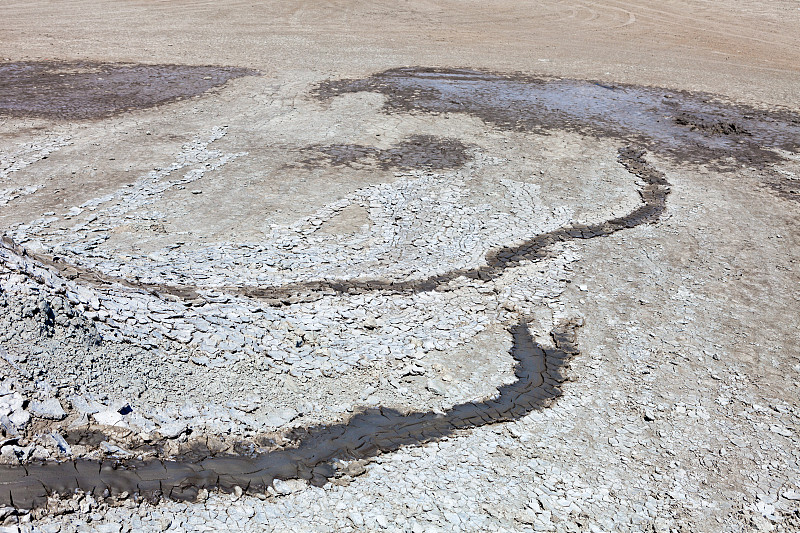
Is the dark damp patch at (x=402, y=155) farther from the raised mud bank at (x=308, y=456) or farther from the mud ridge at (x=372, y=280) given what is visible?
the raised mud bank at (x=308, y=456)

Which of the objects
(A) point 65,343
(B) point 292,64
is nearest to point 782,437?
(A) point 65,343

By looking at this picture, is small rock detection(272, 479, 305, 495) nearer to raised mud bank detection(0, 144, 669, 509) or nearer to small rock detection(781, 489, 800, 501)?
raised mud bank detection(0, 144, 669, 509)

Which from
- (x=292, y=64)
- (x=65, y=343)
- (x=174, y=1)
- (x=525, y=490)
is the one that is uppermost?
(x=174, y=1)

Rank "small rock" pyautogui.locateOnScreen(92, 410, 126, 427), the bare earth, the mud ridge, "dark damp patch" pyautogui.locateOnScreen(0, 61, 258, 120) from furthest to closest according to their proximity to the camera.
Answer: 1. "dark damp patch" pyautogui.locateOnScreen(0, 61, 258, 120)
2. the mud ridge
3. "small rock" pyautogui.locateOnScreen(92, 410, 126, 427)
4. the bare earth

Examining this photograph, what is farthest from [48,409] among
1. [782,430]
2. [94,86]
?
[94,86]

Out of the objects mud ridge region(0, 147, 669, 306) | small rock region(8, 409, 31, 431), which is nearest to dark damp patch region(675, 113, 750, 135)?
mud ridge region(0, 147, 669, 306)

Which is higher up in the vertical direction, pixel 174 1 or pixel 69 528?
pixel 174 1

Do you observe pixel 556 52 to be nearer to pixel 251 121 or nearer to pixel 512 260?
pixel 251 121
